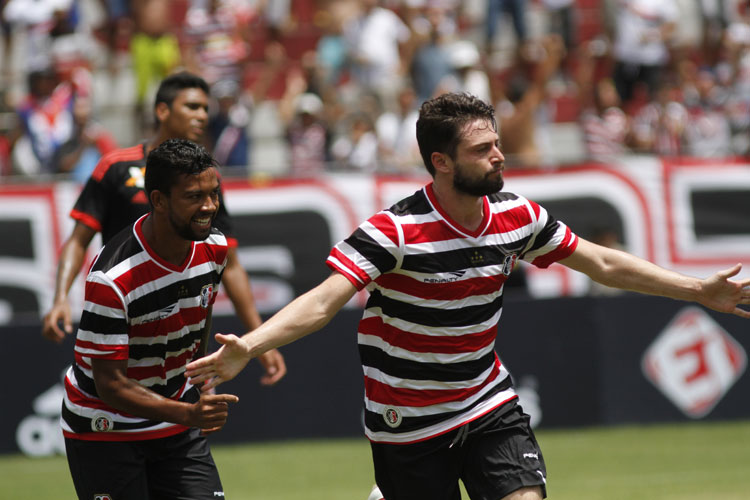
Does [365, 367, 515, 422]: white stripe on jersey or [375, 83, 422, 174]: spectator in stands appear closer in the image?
[365, 367, 515, 422]: white stripe on jersey

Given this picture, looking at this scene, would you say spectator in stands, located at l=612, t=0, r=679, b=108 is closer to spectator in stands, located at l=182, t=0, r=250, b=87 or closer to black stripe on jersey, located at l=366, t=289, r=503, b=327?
spectator in stands, located at l=182, t=0, r=250, b=87

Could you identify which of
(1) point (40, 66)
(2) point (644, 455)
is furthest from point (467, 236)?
(1) point (40, 66)

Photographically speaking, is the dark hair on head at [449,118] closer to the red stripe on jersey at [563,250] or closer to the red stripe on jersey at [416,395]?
the red stripe on jersey at [563,250]

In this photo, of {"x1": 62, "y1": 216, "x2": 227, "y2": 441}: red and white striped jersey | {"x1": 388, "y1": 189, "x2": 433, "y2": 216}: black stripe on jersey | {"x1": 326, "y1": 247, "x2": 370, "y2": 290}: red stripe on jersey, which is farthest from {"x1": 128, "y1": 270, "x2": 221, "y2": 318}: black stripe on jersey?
{"x1": 388, "y1": 189, "x2": 433, "y2": 216}: black stripe on jersey

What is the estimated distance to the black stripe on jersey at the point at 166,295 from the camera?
186 inches

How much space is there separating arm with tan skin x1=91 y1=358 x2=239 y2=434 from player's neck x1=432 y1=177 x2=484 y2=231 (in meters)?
1.27

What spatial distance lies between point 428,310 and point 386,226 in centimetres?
42

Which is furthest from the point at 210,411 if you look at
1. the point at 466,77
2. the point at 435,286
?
the point at 466,77

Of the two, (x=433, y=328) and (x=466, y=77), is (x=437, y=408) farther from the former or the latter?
(x=466, y=77)

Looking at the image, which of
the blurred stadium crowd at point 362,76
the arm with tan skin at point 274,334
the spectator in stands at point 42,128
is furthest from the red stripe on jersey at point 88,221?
the spectator in stands at point 42,128

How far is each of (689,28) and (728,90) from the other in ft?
7.17

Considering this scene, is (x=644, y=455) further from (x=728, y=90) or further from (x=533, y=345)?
(x=728, y=90)

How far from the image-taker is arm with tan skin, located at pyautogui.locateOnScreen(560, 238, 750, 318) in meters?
5.14

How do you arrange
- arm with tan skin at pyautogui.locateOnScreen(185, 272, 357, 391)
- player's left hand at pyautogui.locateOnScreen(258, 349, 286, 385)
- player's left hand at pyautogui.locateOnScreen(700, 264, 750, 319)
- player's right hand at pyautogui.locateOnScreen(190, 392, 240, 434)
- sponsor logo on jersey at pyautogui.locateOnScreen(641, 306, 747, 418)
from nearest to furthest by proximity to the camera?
1. arm with tan skin at pyautogui.locateOnScreen(185, 272, 357, 391)
2. player's right hand at pyautogui.locateOnScreen(190, 392, 240, 434)
3. player's left hand at pyautogui.locateOnScreen(700, 264, 750, 319)
4. player's left hand at pyautogui.locateOnScreen(258, 349, 286, 385)
5. sponsor logo on jersey at pyautogui.locateOnScreen(641, 306, 747, 418)
